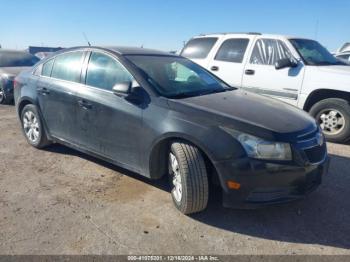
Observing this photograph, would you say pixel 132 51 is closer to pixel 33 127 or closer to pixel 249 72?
pixel 33 127

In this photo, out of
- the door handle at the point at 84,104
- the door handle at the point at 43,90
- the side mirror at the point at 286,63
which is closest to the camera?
the door handle at the point at 84,104

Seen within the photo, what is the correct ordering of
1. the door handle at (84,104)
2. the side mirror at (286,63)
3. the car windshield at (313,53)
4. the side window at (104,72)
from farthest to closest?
the car windshield at (313,53)
the side mirror at (286,63)
the door handle at (84,104)
the side window at (104,72)

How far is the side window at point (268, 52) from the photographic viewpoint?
659 cm

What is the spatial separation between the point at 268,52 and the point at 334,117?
5.71ft

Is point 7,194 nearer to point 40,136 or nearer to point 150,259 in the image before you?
point 40,136

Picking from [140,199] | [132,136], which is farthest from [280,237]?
[132,136]

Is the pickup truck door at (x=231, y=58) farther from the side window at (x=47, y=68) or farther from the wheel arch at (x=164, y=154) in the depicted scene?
the wheel arch at (x=164, y=154)

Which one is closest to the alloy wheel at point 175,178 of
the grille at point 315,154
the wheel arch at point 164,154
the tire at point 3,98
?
the wheel arch at point 164,154

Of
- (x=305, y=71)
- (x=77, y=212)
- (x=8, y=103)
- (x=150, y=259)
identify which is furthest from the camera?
(x=8, y=103)

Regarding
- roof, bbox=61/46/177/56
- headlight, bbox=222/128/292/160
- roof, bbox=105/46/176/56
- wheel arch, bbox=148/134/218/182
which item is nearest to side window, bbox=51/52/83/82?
roof, bbox=61/46/177/56

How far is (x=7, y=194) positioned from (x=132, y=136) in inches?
62.0

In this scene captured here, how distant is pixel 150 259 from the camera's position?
281 cm

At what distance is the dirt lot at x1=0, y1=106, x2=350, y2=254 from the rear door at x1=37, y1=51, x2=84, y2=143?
2.06ft

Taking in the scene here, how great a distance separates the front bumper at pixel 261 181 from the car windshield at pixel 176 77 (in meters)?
1.09
